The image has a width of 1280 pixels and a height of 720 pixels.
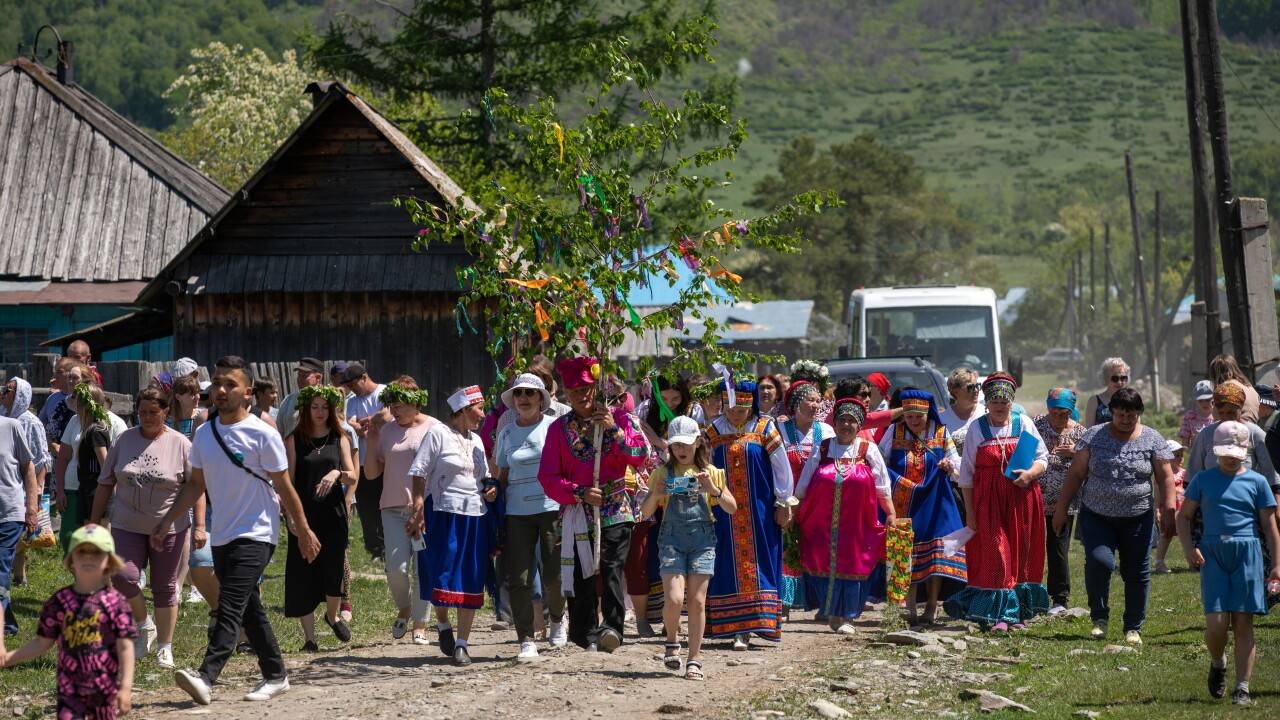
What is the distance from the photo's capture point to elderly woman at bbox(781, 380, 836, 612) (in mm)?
11758

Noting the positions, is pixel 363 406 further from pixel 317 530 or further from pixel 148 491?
pixel 148 491

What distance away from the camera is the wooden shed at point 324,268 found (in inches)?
842

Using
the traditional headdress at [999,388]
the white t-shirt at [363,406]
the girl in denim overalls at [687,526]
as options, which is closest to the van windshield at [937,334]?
the white t-shirt at [363,406]

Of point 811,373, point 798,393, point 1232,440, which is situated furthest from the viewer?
point 811,373

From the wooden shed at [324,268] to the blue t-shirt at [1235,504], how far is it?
13773 millimetres

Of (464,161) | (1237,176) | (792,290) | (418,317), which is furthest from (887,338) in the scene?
(1237,176)

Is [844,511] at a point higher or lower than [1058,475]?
lower

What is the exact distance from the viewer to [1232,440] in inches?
351

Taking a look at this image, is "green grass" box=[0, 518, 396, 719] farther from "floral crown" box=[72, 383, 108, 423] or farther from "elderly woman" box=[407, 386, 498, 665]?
"floral crown" box=[72, 383, 108, 423]

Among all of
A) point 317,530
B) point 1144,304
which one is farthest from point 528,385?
point 1144,304

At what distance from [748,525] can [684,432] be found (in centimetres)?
123

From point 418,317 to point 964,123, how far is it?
177232 mm

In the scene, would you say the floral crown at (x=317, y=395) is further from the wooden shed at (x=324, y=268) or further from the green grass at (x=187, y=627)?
the wooden shed at (x=324, y=268)

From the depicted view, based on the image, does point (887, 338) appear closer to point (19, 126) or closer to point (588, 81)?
point (588, 81)
